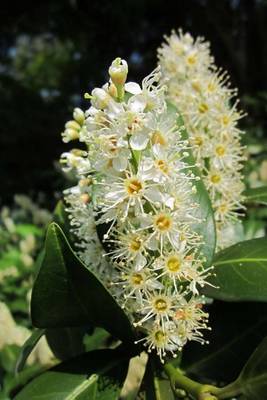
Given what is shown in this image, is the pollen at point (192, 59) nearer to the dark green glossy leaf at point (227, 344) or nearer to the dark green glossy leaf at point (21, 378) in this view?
the dark green glossy leaf at point (227, 344)

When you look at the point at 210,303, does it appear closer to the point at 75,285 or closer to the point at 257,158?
the point at 75,285

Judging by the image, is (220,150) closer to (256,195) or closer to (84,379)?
(256,195)

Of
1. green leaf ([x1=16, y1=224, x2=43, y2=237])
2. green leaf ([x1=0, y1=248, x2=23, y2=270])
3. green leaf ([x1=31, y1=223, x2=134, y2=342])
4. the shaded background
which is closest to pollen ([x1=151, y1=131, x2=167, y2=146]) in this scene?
green leaf ([x1=31, y1=223, x2=134, y2=342])

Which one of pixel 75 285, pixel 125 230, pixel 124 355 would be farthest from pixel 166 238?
pixel 124 355

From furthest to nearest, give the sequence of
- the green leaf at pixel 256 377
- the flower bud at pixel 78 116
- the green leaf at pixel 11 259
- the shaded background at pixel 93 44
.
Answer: the shaded background at pixel 93 44, the green leaf at pixel 11 259, the flower bud at pixel 78 116, the green leaf at pixel 256 377

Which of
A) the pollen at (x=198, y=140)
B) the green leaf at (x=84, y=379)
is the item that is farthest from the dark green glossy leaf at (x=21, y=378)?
the pollen at (x=198, y=140)

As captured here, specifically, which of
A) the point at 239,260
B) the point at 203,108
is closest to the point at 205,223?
the point at 239,260
